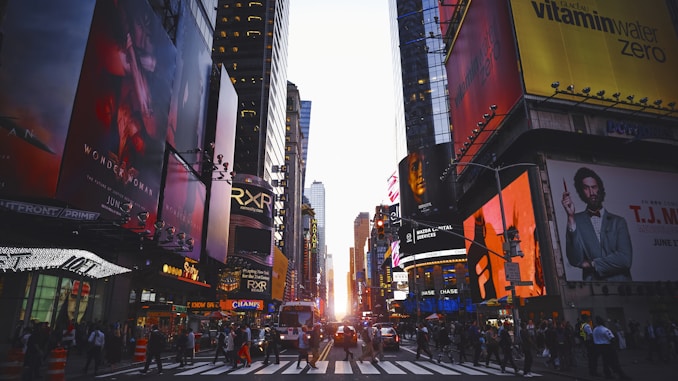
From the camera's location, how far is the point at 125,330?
82.0 ft

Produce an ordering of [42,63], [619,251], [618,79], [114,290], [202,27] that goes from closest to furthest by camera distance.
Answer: [42,63], [114,290], [619,251], [618,79], [202,27]

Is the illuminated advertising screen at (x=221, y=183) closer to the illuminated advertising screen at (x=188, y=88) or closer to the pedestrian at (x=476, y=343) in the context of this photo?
the illuminated advertising screen at (x=188, y=88)

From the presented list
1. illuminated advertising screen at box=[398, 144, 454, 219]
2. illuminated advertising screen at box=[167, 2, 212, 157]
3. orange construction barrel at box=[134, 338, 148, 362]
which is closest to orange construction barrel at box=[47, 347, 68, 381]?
orange construction barrel at box=[134, 338, 148, 362]

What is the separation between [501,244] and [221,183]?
103 feet

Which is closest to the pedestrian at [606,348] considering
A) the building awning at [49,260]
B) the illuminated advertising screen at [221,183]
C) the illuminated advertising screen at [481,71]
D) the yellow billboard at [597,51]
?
the building awning at [49,260]

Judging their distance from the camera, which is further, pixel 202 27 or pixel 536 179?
pixel 202 27

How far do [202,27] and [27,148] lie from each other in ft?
104

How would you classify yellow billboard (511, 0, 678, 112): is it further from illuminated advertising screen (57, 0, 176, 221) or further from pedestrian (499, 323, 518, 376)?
illuminated advertising screen (57, 0, 176, 221)

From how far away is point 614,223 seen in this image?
1184 inches

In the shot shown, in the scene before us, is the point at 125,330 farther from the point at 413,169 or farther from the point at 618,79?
the point at 413,169

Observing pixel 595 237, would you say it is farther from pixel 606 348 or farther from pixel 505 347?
pixel 606 348

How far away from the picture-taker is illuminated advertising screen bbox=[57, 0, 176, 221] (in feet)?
62.8

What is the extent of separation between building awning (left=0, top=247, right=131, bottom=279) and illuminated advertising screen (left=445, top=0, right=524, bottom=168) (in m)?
32.3

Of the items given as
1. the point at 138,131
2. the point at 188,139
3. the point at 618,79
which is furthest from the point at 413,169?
the point at 138,131
